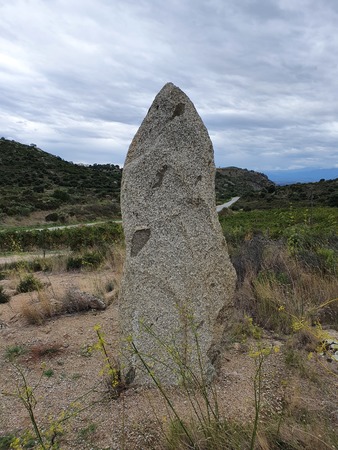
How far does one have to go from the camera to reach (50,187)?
3678 centimetres

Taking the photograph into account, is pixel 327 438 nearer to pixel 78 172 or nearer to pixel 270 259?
pixel 270 259

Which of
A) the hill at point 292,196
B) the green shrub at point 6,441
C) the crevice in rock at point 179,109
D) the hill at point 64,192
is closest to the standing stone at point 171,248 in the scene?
the crevice in rock at point 179,109

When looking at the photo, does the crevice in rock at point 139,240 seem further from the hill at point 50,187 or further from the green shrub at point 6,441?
the hill at point 50,187

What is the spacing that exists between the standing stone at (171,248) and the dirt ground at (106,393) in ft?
1.05

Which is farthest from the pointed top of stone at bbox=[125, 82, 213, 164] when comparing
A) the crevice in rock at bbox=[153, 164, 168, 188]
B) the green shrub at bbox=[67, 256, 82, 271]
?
the green shrub at bbox=[67, 256, 82, 271]

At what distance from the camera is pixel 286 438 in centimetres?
246

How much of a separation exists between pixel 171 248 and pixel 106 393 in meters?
1.43

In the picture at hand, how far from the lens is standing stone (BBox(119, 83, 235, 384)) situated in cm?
362

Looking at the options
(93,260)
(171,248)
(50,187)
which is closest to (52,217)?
(50,187)

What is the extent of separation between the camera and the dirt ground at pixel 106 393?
2.98m

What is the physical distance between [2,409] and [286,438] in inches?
97.2

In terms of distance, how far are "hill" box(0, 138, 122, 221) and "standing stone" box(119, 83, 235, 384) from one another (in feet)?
72.9

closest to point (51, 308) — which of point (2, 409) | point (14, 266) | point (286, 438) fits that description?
point (2, 409)

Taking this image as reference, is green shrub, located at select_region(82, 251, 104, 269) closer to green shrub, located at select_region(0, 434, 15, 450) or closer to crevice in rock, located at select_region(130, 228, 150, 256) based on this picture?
crevice in rock, located at select_region(130, 228, 150, 256)
